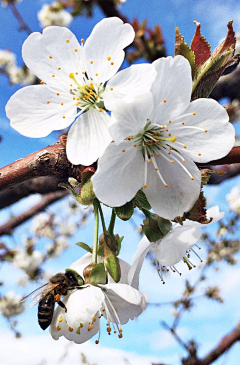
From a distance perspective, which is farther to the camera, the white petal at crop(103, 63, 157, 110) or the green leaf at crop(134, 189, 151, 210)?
the green leaf at crop(134, 189, 151, 210)

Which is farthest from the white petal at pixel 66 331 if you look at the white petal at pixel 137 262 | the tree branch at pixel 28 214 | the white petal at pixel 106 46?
the tree branch at pixel 28 214

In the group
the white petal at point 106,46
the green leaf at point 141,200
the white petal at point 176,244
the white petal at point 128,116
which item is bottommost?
the white petal at point 176,244

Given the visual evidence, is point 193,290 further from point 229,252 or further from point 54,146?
point 54,146

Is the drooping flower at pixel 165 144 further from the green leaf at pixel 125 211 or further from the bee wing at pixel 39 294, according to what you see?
the bee wing at pixel 39 294

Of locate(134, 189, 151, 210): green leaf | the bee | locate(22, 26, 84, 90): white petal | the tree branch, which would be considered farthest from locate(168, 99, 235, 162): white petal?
the tree branch

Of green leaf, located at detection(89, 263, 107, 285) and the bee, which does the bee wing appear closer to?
the bee

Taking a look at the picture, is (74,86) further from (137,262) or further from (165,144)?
(137,262)

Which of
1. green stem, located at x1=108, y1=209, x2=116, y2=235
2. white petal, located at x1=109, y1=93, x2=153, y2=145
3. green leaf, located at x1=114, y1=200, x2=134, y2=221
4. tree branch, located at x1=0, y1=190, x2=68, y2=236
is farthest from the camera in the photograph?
tree branch, located at x1=0, y1=190, x2=68, y2=236
